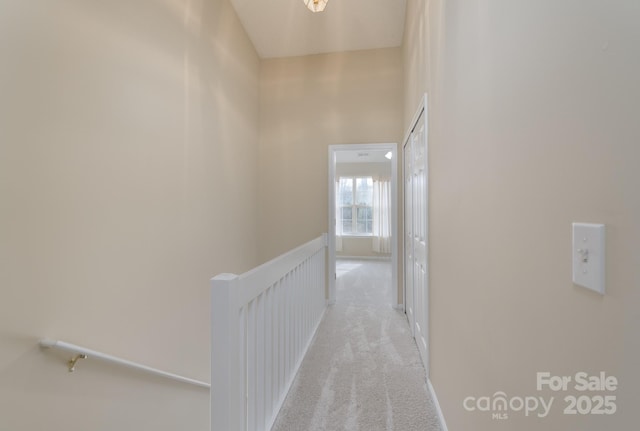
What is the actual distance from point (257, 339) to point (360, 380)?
1.06 m

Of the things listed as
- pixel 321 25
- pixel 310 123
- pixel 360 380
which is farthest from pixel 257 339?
pixel 321 25

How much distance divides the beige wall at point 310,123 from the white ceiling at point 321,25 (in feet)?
0.44

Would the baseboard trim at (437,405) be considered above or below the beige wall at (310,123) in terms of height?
below

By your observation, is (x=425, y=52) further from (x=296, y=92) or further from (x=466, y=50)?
(x=296, y=92)

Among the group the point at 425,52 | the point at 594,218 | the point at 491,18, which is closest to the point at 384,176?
the point at 425,52

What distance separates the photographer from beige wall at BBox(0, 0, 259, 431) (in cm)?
118

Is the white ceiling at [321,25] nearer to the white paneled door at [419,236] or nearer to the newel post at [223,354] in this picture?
the white paneled door at [419,236]

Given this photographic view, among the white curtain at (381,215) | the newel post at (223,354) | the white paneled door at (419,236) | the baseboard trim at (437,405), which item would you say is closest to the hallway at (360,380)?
the baseboard trim at (437,405)

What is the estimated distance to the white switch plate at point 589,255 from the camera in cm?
48

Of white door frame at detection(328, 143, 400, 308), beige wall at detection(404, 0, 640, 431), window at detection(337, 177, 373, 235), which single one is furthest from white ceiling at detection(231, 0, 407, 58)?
window at detection(337, 177, 373, 235)

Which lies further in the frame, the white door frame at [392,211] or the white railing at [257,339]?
the white door frame at [392,211]

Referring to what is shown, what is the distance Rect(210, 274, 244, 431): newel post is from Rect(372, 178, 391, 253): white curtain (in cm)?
626

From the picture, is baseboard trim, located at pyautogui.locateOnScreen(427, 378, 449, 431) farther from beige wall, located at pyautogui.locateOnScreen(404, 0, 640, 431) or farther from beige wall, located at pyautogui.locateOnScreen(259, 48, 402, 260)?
beige wall, located at pyautogui.locateOnScreen(259, 48, 402, 260)

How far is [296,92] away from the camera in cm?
373
